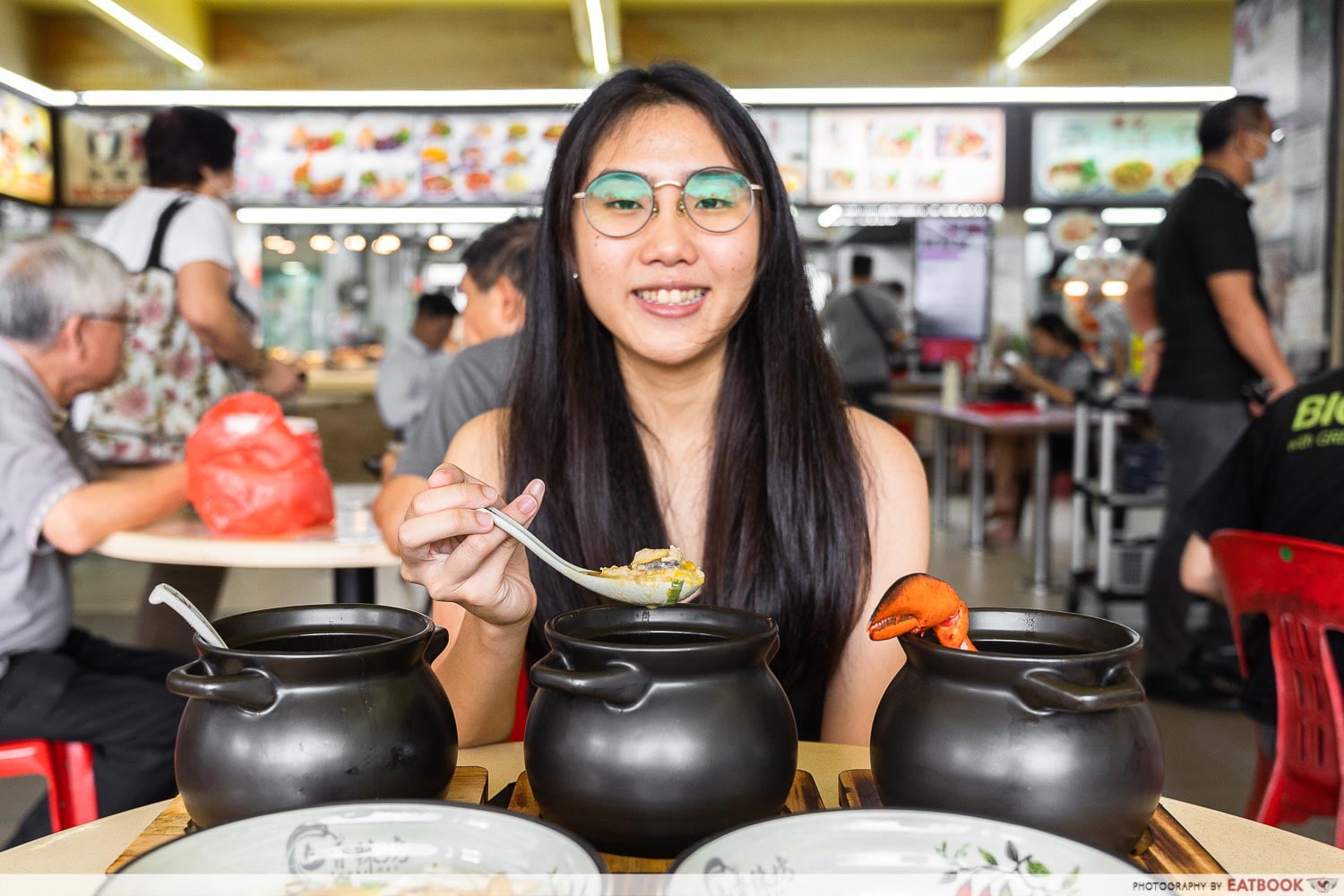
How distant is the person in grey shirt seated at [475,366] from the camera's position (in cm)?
235

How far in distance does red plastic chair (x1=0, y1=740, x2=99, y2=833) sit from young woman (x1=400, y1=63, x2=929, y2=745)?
1.12 m

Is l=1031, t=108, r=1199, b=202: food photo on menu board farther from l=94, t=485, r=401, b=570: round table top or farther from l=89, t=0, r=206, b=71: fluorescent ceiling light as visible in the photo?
l=94, t=485, r=401, b=570: round table top

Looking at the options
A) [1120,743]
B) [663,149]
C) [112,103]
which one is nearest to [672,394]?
[663,149]

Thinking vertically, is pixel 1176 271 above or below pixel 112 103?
below

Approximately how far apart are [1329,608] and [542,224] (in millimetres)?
1275

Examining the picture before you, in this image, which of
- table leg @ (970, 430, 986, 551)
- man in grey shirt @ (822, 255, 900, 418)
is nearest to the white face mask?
table leg @ (970, 430, 986, 551)

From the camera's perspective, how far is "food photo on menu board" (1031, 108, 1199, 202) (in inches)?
295

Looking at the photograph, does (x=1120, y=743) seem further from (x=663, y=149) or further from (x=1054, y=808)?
(x=663, y=149)

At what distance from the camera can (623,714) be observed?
67cm

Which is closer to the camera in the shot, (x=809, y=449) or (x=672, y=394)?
(x=809, y=449)

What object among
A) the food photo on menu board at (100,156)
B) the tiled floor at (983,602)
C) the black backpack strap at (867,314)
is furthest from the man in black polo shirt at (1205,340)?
the food photo on menu board at (100,156)

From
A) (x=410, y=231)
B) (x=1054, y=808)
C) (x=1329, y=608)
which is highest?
(x=410, y=231)

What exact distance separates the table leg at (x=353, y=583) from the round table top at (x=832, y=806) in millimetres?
1821

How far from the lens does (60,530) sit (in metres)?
2.15
